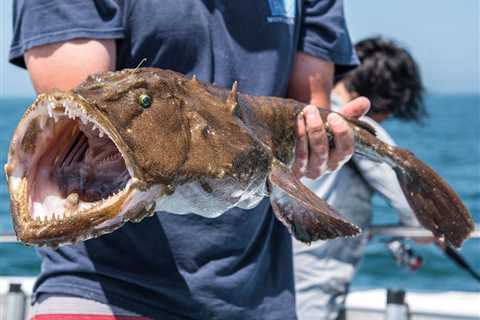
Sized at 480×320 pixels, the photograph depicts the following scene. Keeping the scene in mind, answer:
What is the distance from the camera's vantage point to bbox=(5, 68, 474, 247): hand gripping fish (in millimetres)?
2133

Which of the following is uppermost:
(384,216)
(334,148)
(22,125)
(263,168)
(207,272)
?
(22,125)

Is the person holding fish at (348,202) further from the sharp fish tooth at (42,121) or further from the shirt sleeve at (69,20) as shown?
the sharp fish tooth at (42,121)

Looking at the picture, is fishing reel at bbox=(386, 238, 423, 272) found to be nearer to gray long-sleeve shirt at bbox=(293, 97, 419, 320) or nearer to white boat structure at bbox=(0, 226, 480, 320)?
gray long-sleeve shirt at bbox=(293, 97, 419, 320)

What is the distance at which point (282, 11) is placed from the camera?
10.4 ft

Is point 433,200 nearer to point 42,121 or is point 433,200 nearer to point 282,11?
point 282,11

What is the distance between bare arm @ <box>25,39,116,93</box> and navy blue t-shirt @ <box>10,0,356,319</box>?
28 mm

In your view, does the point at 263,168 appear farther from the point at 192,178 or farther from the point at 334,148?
the point at 334,148

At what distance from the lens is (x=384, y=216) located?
57.6 ft

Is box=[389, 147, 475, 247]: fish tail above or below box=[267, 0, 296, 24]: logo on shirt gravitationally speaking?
below

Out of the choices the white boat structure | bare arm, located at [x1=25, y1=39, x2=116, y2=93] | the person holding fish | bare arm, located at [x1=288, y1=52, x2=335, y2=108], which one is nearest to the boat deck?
the white boat structure

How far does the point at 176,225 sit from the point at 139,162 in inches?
32.2

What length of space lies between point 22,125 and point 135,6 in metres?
0.83

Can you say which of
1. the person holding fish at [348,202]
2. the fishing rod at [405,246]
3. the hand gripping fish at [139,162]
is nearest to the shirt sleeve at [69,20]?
the hand gripping fish at [139,162]

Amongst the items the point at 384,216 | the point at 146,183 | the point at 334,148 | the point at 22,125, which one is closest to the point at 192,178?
the point at 146,183
